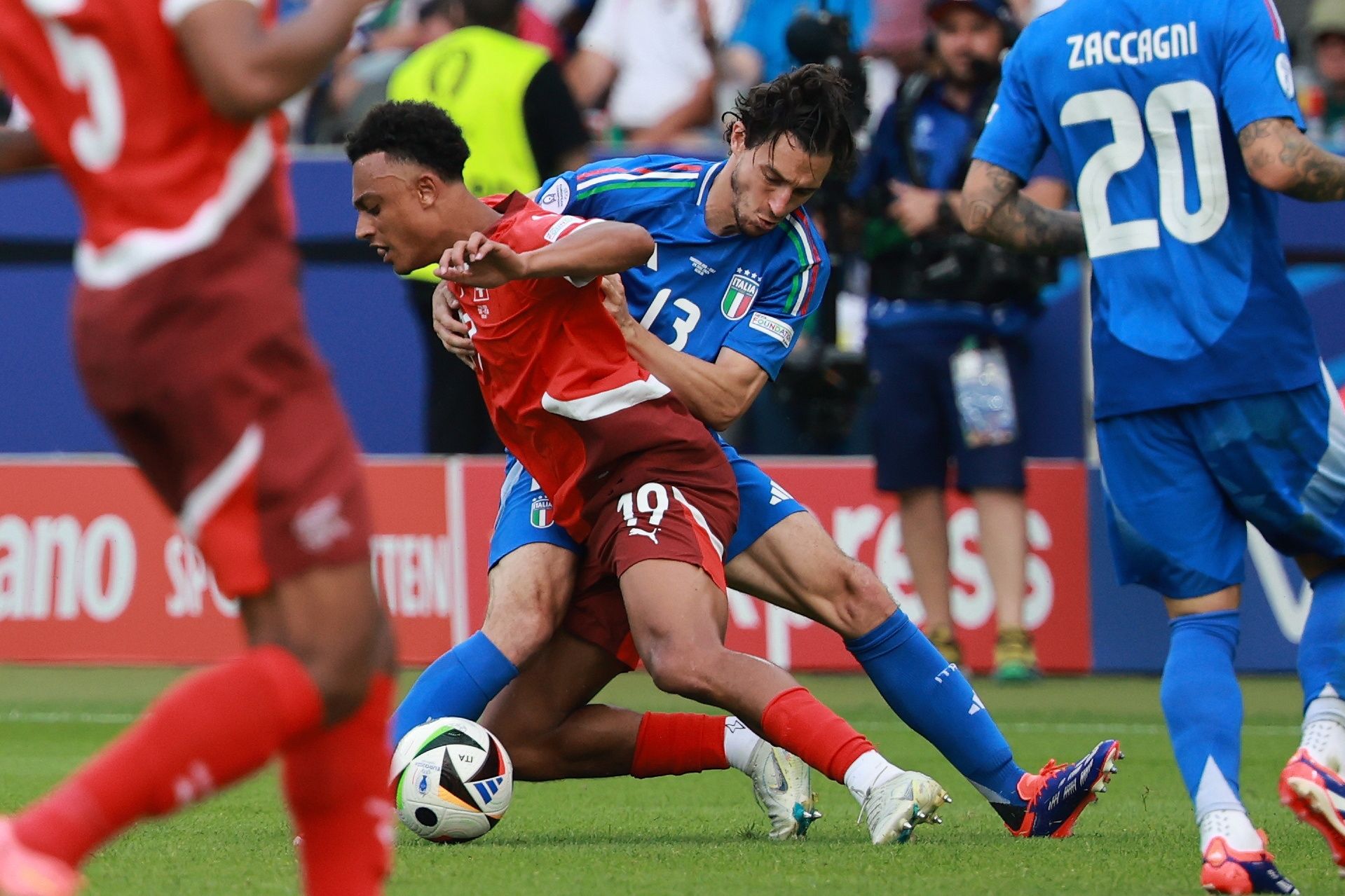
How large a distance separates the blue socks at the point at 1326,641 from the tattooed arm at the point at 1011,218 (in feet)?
3.12

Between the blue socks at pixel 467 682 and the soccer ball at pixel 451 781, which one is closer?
the soccer ball at pixel 451 781

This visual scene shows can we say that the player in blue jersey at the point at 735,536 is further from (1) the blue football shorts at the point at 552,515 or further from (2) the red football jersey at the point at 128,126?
(2) the red football jersey at the point at 128,126

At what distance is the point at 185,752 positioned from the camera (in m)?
2.79

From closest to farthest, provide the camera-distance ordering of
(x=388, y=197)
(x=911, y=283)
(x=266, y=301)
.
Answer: (x=266, y=301) → (x=388, y=197) → (x=911, y=283)

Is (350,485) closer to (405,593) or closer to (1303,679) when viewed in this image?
(1303,679)

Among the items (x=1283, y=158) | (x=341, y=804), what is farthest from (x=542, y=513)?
(x=341, y=804)

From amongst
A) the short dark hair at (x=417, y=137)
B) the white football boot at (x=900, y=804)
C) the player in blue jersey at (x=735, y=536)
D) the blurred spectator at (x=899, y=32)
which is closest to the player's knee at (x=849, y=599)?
the player in blue jersey at (x=735, y=536)

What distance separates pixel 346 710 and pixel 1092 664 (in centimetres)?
615

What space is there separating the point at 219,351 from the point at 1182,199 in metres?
2.21

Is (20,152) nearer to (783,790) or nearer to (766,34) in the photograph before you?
(783,790)

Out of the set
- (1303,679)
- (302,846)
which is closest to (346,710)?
(302,846)

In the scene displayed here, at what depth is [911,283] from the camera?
28.0ft

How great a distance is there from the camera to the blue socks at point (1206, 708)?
159 inches

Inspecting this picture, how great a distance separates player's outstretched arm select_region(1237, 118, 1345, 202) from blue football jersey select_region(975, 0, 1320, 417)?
0.11 ft
